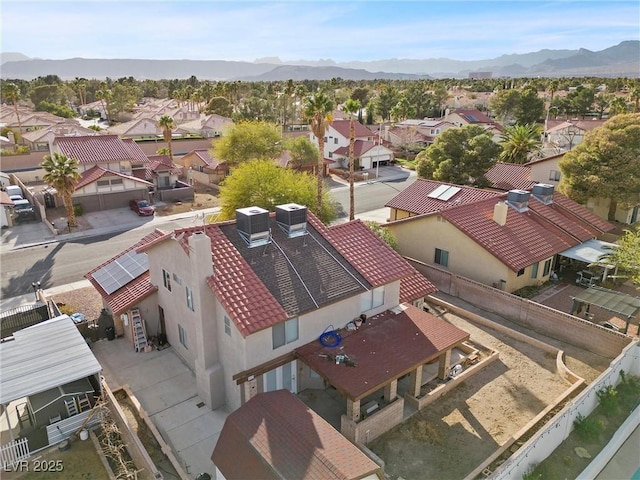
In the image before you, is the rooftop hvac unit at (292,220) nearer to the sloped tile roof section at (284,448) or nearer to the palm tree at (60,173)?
the sloped tile roof section at (284,448)

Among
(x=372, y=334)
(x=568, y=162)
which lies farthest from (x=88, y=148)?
(x=568, y=162)

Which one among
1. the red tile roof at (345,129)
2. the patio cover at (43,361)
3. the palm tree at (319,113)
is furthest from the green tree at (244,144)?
the patio cover at (43,361)

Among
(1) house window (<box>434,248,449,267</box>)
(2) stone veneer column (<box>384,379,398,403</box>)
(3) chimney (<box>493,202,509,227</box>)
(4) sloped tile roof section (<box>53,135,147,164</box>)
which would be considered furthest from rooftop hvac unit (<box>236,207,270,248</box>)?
(4) sloped tile roof section (<box>53,135,147,164</box>)

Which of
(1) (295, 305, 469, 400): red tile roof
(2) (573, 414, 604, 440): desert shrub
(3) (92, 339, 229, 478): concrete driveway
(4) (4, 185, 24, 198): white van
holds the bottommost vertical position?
(2) (573, 414, 604, 440): desert shrub

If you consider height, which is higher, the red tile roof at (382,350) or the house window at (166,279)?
the house window at (166,279)

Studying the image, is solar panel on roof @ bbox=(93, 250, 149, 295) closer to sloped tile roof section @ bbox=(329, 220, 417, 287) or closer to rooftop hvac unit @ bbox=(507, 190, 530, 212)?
sloped tile roof section @ bbox=(329, 220, 417, 287)
